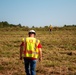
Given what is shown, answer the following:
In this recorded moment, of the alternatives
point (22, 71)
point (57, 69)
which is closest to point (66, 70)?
point (57, 69)

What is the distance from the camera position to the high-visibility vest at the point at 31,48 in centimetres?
615

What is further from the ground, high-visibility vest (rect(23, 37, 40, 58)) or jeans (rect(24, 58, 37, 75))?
high-visibility vest (rect(23, 37, 40, 58))

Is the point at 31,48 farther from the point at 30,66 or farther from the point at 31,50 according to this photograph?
the point at 30,66

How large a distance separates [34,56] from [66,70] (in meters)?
2.70

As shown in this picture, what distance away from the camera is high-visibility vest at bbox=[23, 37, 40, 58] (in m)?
6.15

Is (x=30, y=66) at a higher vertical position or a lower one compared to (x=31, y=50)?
lower

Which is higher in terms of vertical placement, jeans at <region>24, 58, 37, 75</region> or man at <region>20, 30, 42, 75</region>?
man at <region>20, 30, 42, 75</region>

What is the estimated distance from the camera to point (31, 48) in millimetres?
6168

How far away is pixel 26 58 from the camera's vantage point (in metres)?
6.18

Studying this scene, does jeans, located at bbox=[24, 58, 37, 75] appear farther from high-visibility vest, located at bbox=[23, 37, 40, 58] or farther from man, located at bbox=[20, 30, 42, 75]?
high-visibility vest, located at bbox=[23, 37, 40, 58]

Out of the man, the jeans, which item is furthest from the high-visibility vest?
the jeans

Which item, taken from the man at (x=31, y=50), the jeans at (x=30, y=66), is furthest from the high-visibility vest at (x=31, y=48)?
the jeans at (x=30, y=66)

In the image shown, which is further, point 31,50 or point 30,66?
point 30,66

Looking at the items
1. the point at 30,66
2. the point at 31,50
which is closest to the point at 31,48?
the point at 31,50
